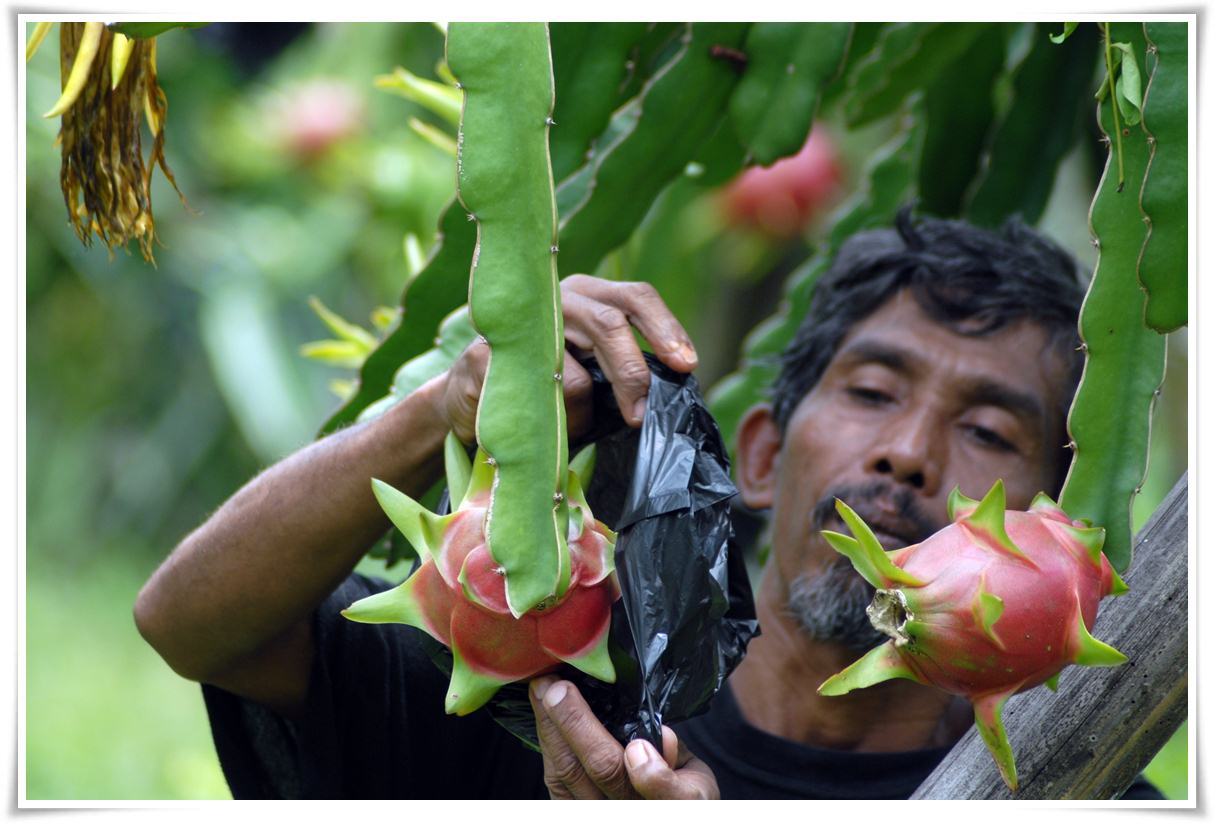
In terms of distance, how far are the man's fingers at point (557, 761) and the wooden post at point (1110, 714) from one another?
0.89 ft

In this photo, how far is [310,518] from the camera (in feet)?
4.23

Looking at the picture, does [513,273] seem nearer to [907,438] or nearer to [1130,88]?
[1130,88]

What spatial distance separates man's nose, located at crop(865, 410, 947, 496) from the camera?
1.57 metres

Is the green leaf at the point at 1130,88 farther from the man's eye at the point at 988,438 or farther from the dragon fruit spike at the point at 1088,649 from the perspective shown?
the man's eye at the point at 988,438

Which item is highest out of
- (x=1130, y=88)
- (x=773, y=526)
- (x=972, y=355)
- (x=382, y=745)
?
(x=1130, y=88)

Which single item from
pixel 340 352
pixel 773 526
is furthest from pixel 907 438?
pixel 340 352

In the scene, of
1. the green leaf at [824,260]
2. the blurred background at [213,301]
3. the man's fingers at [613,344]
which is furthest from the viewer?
the blurred background at [213,301]

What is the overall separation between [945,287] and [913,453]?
269 mm

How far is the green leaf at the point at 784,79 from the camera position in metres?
1.38

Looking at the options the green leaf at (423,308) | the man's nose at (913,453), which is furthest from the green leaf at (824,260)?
the green leaf at (423,308)

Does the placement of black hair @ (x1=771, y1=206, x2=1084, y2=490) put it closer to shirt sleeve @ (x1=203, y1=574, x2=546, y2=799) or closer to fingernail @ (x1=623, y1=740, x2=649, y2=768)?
shirt sleeve @ (x1=203, y1=574, x2=546, y2=799)

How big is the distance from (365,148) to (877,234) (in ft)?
6.08

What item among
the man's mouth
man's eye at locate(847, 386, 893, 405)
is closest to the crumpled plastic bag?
the man's mouth

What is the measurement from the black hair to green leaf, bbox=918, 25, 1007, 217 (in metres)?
0.04
